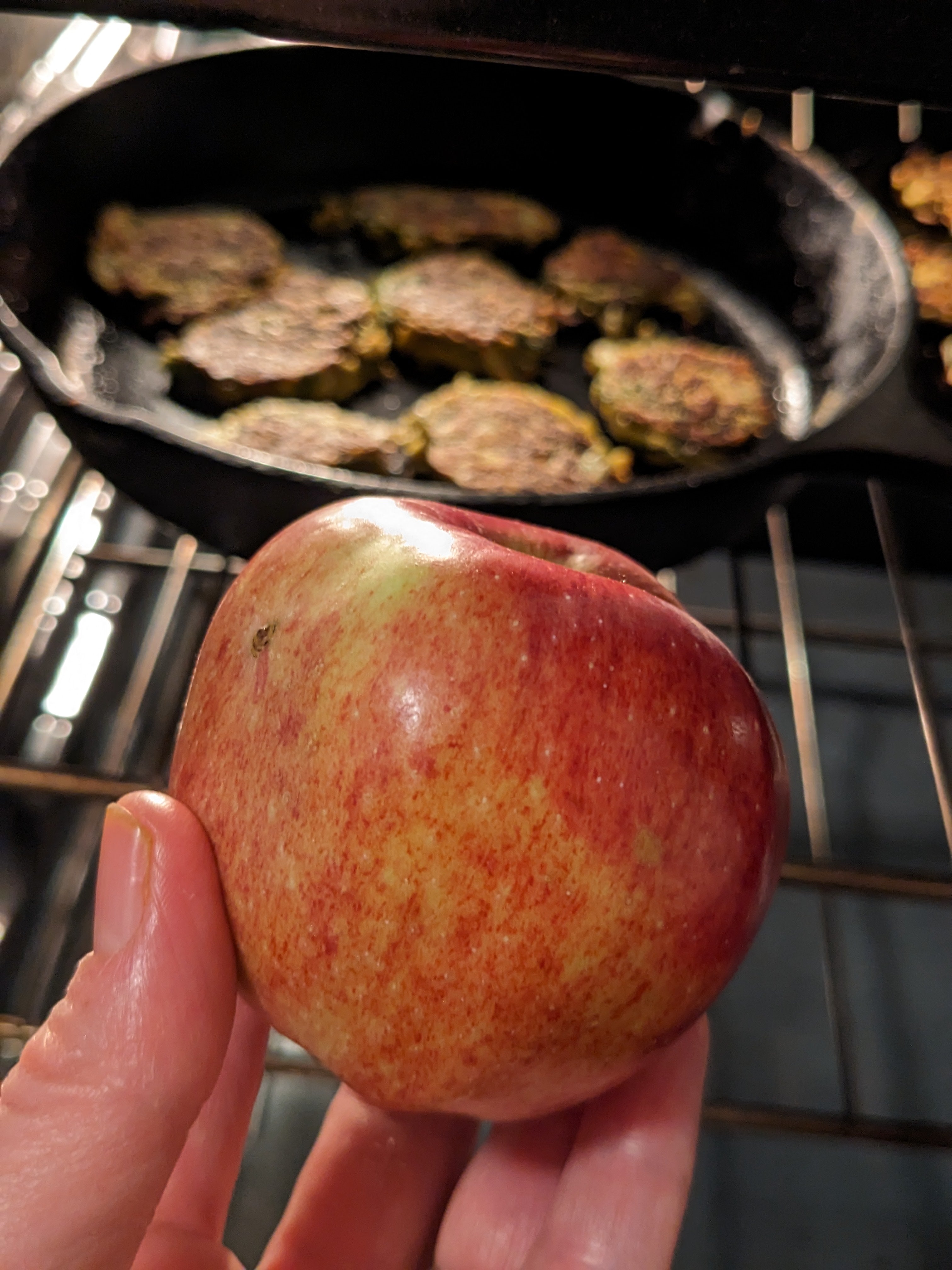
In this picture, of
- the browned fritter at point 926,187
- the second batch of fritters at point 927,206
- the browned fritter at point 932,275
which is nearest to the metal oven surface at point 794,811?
the browned fritter at point 932,275

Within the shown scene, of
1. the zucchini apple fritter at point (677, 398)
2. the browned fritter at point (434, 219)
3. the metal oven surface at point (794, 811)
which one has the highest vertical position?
the browned fritter at point (434, 219)

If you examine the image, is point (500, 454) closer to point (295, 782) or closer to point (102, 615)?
point (102, 615)

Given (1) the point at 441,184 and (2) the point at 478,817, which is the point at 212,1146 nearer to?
(2) the point at 478,817

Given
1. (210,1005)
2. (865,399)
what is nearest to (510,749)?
(210,1005)

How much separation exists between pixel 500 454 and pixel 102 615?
1.62 ft

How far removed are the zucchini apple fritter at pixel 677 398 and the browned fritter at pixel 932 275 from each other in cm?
27

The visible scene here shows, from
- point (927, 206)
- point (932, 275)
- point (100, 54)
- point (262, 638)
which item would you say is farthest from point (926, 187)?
point (262, 638)

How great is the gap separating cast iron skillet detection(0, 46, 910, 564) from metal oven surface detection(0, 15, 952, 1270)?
0.13m

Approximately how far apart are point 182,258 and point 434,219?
0.36 m

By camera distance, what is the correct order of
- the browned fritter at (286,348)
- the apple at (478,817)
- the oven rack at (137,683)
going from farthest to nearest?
the browned fritter at (286,348) < the oven rack at (137,683) < the apple at (478,817)

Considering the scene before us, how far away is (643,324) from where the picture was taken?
1313 mm

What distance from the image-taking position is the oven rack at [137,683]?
78cm

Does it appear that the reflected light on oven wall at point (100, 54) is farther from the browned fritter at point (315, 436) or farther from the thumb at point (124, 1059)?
the thumb at point (124, 1059)

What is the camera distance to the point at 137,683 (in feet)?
3.40
